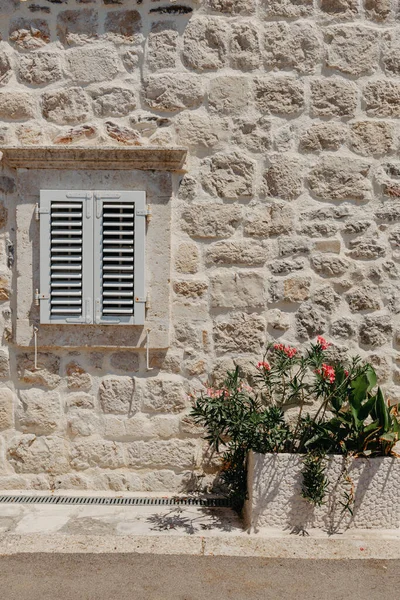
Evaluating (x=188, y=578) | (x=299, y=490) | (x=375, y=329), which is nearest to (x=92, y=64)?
(x=375, y=329)

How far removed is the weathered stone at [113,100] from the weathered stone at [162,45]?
272 mm

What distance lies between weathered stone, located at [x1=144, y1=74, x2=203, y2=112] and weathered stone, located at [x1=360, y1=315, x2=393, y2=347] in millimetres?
1948

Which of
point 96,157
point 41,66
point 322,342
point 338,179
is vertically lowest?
point 322,342

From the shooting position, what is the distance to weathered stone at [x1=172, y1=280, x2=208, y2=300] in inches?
181

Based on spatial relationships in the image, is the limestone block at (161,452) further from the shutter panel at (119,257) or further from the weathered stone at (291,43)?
the weathered stone at (291,43)

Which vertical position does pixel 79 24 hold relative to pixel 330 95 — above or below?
above

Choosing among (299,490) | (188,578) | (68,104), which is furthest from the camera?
(68,104)

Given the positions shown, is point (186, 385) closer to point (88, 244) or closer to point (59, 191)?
point (88, 244)

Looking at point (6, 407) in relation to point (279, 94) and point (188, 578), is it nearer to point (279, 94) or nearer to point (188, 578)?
point (188, 578)

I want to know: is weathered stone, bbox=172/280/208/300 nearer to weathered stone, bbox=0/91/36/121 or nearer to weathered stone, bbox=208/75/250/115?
weathered stone, bbox=208/75/250/115

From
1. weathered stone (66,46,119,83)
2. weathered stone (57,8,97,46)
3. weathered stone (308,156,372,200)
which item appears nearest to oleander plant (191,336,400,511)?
weathered stone (308,156,372,200)

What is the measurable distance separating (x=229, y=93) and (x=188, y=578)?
122 inches

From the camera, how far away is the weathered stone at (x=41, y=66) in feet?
15.0

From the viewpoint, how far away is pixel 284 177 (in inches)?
180
